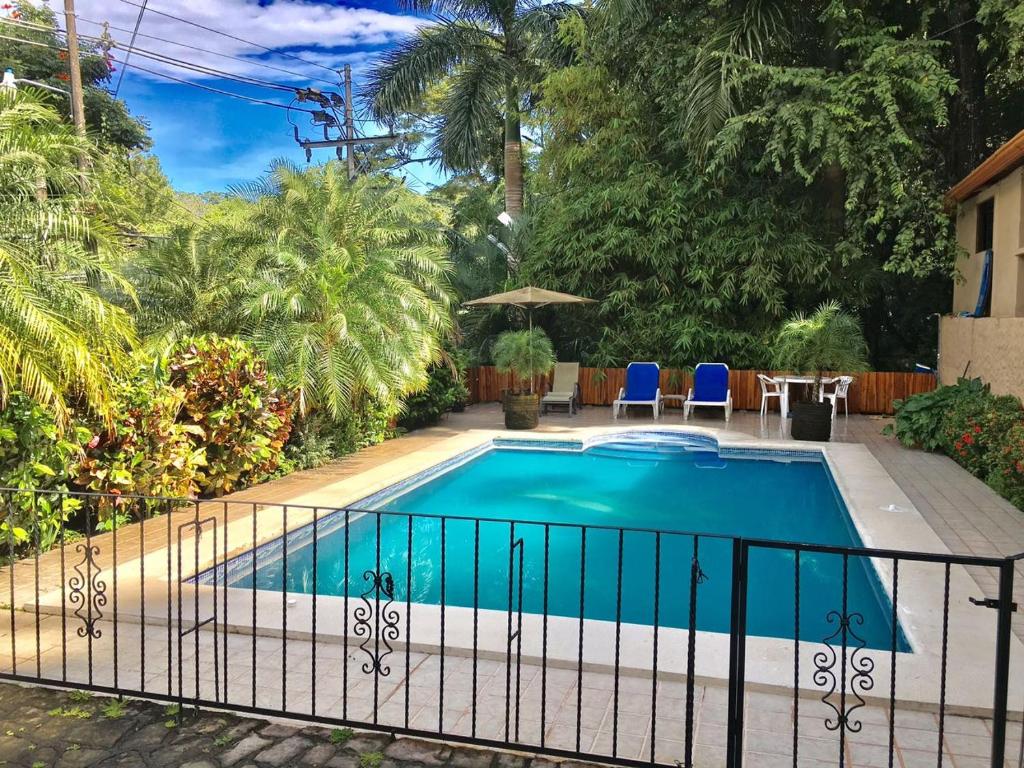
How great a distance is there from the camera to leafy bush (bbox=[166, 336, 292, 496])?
24.2ft

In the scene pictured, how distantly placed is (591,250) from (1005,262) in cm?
751

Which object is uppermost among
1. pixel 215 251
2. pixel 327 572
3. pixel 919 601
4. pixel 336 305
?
pixel 215 251

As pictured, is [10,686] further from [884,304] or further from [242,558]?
[884,304]

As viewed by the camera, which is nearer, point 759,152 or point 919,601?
point 919,601

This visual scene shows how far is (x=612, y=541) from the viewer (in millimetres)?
7551

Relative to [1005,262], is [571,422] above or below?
below

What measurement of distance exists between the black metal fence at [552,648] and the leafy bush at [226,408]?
121cm

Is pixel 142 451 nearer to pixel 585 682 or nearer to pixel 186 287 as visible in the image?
pixel 186 287

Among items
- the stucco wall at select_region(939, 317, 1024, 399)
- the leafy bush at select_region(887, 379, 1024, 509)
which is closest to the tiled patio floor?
the leafy bush at select_region(887, 379, 1024, 509)

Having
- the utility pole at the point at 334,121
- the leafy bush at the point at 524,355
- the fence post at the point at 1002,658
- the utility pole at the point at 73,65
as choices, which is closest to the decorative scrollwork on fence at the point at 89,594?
the fence post at the point at 1002,658

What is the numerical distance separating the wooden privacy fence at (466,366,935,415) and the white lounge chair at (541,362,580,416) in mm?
386

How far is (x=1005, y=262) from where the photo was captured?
11156mm

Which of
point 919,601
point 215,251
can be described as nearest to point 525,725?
point 919,601

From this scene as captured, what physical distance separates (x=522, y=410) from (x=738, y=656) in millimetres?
10295
